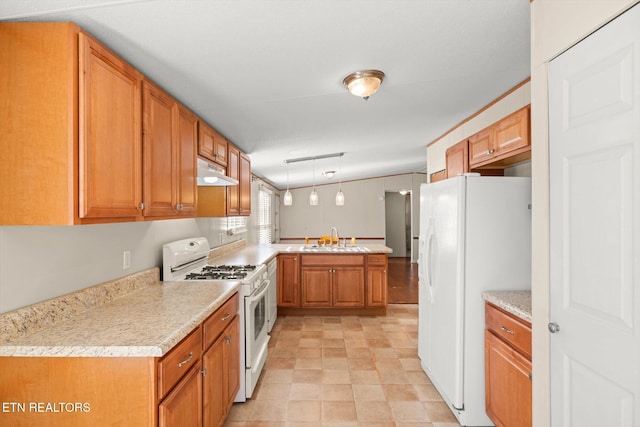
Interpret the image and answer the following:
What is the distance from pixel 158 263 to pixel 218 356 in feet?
3.31

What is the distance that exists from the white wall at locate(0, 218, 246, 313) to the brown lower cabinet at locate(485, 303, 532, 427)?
235 centimetres

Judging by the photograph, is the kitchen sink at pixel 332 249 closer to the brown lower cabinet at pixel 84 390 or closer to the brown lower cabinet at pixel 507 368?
the brown lower cabinet at pixel 507 368

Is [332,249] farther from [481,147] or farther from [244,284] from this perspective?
[481,147]

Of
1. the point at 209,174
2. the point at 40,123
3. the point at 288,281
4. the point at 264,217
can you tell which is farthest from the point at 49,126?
the point at 264,217

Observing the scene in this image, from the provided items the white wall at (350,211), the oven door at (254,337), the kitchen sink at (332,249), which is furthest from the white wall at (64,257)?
the white wall at (350,211)

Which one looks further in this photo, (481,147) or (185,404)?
(481,147)

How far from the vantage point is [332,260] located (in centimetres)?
461

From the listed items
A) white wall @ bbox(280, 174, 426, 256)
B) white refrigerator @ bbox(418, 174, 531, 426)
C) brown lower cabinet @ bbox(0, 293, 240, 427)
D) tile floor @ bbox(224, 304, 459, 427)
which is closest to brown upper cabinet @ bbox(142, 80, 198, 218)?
brown lower cabinet @ bbox(0, 293, 240, 427)

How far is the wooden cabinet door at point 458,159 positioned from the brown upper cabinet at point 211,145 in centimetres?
227

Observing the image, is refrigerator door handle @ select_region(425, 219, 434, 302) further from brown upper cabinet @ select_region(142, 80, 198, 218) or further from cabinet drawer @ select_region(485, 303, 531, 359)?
brown upper cabinet @ select_region(142, 80, 198, 218)

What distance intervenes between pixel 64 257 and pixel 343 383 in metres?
2.23

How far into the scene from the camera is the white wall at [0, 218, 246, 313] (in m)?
1.42
